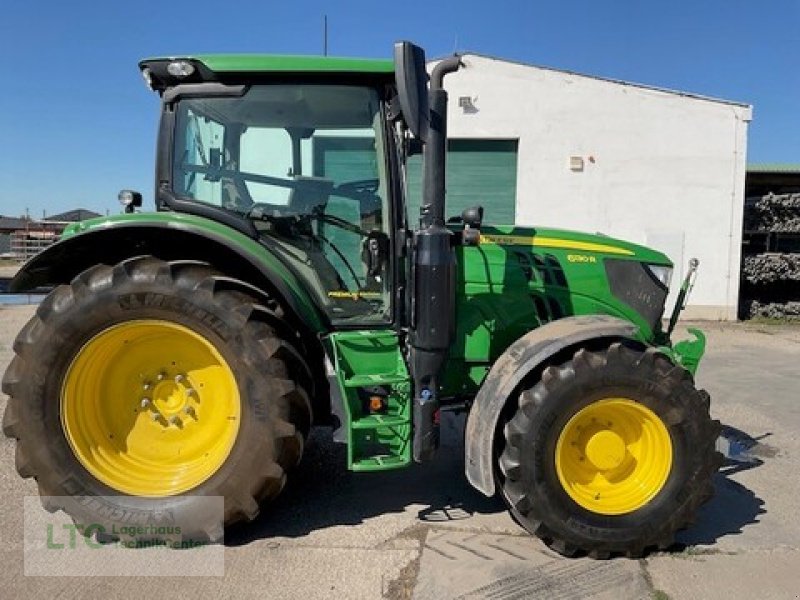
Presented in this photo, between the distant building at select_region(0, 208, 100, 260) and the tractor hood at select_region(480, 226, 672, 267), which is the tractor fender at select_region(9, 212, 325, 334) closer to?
the tractor hood at select_region(480, 226, 672, 267)

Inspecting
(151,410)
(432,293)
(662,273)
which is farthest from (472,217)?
(151,410)

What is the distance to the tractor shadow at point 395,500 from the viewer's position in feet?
11.9

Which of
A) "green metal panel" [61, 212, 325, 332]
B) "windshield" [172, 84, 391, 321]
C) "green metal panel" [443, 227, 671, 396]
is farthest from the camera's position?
"green metal panel" [443, 227, 671, 396]

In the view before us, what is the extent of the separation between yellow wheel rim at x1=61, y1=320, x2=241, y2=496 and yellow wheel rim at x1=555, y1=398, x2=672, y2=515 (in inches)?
70.0

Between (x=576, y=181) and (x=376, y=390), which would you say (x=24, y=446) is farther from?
(x=576, y=181)

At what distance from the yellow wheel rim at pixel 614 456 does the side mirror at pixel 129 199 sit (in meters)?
2.89

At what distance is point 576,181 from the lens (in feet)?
41.2

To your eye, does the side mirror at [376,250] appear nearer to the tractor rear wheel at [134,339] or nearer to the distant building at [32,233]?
the tractor rear wheel at [134,339]

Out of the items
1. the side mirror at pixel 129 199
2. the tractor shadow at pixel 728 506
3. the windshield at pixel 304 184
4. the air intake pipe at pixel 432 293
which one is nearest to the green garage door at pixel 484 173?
the tractor shadow at pixel 728 506

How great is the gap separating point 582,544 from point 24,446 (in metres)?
2.84

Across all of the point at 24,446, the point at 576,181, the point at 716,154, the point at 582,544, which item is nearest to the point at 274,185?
the point at 24,446

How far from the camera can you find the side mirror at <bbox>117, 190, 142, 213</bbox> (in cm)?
406

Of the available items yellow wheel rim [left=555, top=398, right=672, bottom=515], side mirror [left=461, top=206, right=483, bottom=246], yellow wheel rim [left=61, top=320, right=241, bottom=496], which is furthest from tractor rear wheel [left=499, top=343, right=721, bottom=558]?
yellow wheel rim [left=61, top=320, right=241, bottom=496]

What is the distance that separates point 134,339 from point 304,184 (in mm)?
1233
